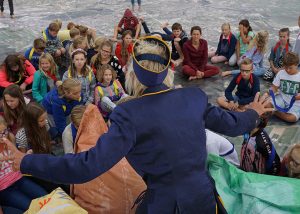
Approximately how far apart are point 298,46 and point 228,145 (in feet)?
10.1

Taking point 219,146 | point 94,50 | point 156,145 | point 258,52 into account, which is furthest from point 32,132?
point 258,52

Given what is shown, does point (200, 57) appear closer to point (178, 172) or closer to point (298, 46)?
point (298, 46)

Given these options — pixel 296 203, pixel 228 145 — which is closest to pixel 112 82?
pixel 228 145

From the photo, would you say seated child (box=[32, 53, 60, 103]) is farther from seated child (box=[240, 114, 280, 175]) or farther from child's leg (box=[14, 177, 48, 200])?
seated child (box=[240, 114, 280, 175])

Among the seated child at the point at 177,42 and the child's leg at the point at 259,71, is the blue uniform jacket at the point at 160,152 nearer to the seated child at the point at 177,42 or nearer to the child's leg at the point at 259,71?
the child's leg at the point at 259,71

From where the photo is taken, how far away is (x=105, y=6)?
30.0 ft

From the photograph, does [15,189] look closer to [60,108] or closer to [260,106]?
[60,108]

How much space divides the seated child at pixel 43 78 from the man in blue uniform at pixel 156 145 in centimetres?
298

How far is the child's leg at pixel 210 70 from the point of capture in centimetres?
545

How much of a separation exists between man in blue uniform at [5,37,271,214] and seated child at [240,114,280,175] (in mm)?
1135

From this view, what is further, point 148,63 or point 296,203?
point 296,203

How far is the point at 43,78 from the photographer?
4488 millimetres

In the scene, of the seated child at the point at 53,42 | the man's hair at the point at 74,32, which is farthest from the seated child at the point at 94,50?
the seated child at the point at 53,42

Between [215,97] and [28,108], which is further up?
[28,108]
